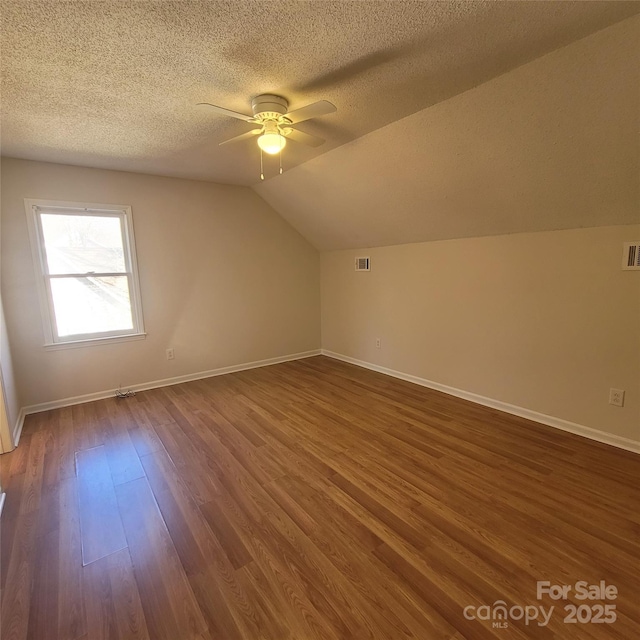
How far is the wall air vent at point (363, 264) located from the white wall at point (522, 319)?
0.10 meters

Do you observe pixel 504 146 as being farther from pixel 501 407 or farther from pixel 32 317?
pixel 32 317

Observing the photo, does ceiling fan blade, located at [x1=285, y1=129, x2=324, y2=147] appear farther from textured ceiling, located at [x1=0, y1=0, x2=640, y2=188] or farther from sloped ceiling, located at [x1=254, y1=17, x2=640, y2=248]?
sloped ceiling, located at [x1=254, y1=17, x2=640, y2=248]

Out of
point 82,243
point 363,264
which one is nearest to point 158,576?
point 82,243

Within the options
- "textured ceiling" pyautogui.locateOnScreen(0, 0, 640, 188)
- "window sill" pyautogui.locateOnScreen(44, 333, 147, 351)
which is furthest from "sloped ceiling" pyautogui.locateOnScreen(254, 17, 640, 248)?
"window sill" pyautogui.locateOnScreen(44, 333, 147, 351)

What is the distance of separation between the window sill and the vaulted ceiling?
1.80 meters

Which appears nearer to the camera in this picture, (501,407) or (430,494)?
(430,494)

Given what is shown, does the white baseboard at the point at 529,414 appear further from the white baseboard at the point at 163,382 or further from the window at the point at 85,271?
the window at the point at 85,271

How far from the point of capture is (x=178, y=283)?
4.06 metres

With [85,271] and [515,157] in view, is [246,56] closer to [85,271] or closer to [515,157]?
[515,157]

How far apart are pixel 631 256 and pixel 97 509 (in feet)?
12.8

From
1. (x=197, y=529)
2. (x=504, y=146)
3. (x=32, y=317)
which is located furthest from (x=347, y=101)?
(x=32, y=317)

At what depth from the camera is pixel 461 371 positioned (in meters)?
3.50

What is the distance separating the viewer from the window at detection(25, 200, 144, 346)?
331 centimetres

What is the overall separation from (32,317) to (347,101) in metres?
3.52
